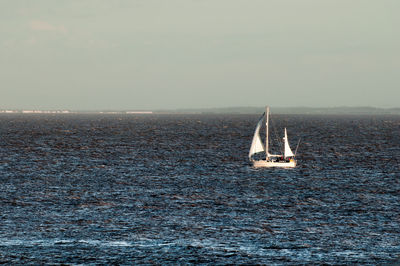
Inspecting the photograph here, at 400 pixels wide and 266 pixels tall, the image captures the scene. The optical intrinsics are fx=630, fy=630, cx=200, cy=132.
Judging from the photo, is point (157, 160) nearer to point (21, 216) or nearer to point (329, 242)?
point (21, 216)

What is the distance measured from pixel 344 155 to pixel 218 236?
6717cm

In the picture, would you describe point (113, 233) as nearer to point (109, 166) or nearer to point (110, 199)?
point (110, 199)

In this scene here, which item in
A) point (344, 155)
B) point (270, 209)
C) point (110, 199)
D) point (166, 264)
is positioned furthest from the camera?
point (344, 155)

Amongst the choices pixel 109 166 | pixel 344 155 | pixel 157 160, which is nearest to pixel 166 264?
pixel 109 166

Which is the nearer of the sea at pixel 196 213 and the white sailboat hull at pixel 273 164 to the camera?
the sea at pixel 196 213

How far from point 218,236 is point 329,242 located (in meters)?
6.91

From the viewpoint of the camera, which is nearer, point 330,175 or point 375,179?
point 375,179

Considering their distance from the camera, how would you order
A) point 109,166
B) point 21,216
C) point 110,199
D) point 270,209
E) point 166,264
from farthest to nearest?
point 109,166 < point 110,199 < point 270,209 < point 21,216 < point 166,264

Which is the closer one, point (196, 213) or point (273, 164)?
point (196, 213)

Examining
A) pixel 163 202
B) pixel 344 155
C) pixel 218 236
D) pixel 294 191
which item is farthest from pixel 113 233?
pixel 344 155

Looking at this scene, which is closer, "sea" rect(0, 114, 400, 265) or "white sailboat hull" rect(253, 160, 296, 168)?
"sea" rect(0, 114, 400, 265)

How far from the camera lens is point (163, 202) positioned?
53469 millimetres

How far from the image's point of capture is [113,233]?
4056cm

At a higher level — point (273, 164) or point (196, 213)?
point (196, 213)
